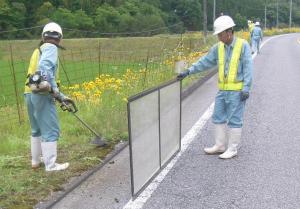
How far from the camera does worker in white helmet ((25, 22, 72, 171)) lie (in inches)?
207

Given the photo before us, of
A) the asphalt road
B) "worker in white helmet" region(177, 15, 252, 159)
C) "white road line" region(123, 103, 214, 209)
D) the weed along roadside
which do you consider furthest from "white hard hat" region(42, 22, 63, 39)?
"white road line" region(123, 103, 214, 209)

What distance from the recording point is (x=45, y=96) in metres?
5.53

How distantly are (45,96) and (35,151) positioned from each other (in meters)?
0.77

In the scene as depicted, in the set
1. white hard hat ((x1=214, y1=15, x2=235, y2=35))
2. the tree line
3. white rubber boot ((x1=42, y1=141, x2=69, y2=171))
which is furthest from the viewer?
the tree line

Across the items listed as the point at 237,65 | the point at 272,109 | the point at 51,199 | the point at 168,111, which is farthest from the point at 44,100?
the point at 272,109

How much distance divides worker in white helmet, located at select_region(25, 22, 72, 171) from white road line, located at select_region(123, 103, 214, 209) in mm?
1178

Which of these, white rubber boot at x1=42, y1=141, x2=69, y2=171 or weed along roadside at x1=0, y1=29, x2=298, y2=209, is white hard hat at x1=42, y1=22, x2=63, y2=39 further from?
weed along roadside at x1=0, y1=29, x2=298, y2=209

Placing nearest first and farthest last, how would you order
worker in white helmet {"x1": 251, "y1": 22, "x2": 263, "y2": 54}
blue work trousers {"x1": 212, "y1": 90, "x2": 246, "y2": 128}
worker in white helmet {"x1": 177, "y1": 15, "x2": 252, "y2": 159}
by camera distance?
worker in white helmet {"x1": 177, "y1": 15, "x2": 252, "y2": 159} → blue work trousers {"x1": 212, "y1": 90, "x2": 246, "y2": 128} → worker in white helmet {"x1": 251, "y1": 22, "x2": 263, "y2": 54}

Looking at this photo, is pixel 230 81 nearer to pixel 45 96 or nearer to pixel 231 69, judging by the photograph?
pixel 231 69

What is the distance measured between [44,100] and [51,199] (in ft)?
3.90

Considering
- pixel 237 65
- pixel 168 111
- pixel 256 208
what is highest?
pixel 237 65

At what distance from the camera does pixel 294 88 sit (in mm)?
13016

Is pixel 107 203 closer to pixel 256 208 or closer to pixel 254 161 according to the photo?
pixel 256 208

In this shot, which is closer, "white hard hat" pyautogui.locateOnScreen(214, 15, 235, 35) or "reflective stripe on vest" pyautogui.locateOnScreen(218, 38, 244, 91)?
"white hard hat" pyautogui.locateOnScreen(214, 15, 235, 35)
